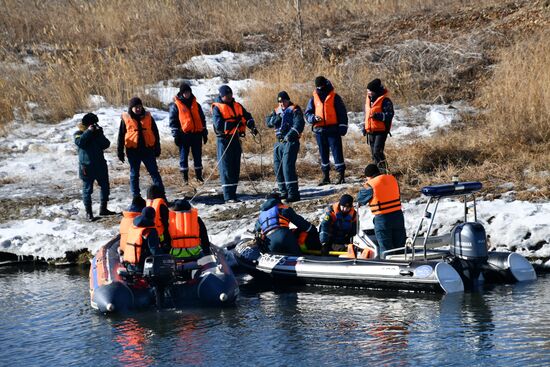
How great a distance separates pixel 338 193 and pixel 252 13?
13.0 metres

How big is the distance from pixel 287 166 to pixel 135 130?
2.70 meters

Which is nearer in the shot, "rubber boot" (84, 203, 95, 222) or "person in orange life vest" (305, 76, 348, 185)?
"rubber boot" (84, 203, 95, 222)

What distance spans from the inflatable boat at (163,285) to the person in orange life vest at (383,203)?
2104 millimetres

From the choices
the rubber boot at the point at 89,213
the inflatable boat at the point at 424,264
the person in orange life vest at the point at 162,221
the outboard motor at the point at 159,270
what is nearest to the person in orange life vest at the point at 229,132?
the rubber boot at the point at 89,213

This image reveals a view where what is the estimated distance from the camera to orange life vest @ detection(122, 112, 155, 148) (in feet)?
54.2

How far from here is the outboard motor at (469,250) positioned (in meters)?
12.2

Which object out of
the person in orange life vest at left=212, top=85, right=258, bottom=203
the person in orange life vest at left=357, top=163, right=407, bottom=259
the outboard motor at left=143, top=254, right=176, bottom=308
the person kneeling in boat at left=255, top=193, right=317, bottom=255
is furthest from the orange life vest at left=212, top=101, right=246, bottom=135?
the outboard motor at left=143, top=254, right=176, bottom=308

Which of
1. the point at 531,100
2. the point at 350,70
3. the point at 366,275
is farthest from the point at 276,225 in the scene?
the point at 350,70

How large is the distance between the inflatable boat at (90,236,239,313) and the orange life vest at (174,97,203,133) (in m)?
5.17

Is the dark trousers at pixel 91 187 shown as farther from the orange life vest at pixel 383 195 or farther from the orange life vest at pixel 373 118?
the orange life vest at pixel 383 195

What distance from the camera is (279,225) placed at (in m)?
13.9

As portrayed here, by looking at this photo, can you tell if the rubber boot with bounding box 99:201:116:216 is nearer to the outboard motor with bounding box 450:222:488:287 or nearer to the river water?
the river water

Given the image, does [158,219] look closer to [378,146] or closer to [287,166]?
[287,166]

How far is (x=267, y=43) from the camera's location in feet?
86.0
